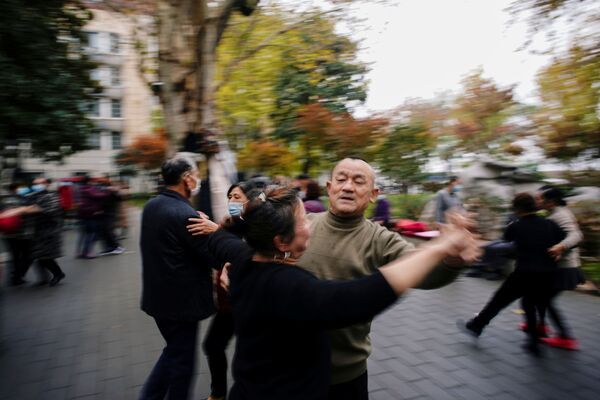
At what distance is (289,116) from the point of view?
A: 75.8 ft

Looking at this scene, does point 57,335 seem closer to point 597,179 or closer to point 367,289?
point 367,289

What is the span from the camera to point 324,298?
4.49 ft

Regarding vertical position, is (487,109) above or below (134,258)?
above

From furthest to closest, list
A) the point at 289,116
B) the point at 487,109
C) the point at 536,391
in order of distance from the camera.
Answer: the point at 289,116, the point at 487,109, the point at 536,391

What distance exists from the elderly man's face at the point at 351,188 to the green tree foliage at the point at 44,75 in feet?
24.6

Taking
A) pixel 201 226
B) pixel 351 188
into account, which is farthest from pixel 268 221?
pixel 201 226

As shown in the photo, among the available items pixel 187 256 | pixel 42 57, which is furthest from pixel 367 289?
pixel 42 57

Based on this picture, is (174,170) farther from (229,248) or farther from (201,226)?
(229,248)

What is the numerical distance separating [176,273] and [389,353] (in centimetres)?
271

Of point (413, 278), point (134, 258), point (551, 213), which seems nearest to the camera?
point (413, 278)

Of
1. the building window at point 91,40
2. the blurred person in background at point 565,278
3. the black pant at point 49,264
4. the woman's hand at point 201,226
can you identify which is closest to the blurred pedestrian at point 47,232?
the black pant at point 49,264

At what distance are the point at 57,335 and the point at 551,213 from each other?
6.18m

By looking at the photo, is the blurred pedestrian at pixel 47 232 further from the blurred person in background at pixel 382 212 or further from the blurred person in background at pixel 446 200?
the blurred person in background at pixel 446 200

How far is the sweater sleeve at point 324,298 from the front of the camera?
1.30m
